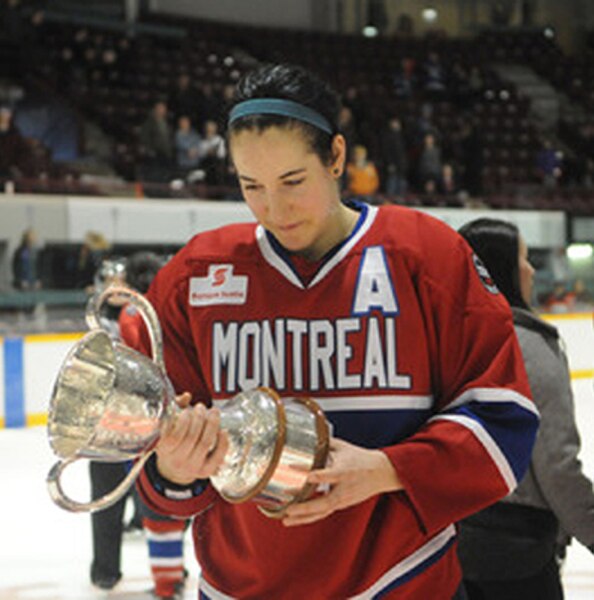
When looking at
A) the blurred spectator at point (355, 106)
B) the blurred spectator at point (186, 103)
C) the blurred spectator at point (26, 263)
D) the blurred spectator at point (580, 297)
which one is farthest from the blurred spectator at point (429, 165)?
the blurred spectator at point (26, 263)

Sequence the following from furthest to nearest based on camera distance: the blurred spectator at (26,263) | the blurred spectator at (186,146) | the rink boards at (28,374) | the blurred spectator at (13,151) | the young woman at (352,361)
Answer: the blurred spectator at (186,146)
the blurred spectator at (13,151)
the rink boards at (28,374)
the blurred spectator at (26,263)
the young woman at (352,361)

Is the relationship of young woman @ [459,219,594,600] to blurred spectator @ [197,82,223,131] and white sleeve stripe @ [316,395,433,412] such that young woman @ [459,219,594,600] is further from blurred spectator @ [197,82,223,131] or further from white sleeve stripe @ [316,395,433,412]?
blurred spectator @ [197,82,223,131]

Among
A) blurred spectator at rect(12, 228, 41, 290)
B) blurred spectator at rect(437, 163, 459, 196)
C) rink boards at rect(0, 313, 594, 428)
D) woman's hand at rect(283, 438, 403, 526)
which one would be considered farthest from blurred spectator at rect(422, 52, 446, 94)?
woman's hand at rect(283, 438, 403, 526)

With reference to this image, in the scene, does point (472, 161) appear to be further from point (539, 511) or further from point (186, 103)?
point (539, 511)

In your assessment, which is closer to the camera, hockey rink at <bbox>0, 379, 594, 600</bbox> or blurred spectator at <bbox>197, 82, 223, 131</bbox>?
hockey rink at <bbox>0, 379, 594, 600</bbox>

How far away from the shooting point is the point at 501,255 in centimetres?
208

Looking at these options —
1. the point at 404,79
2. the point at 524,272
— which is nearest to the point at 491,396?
the point at 524,272

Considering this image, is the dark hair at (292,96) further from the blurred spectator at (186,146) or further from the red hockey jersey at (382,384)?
the blurred spectator at (186,146)

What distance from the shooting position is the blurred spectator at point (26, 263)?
23.2 feet

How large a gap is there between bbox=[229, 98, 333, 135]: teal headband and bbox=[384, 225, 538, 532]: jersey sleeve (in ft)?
0.71

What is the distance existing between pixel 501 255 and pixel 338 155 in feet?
2.56

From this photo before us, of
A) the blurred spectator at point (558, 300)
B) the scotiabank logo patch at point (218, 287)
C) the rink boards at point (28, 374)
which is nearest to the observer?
the scotiabank logo patch at point (218, 287)

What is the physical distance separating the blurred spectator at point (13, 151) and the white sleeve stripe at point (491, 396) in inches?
359

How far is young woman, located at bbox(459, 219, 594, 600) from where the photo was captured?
1923mm
